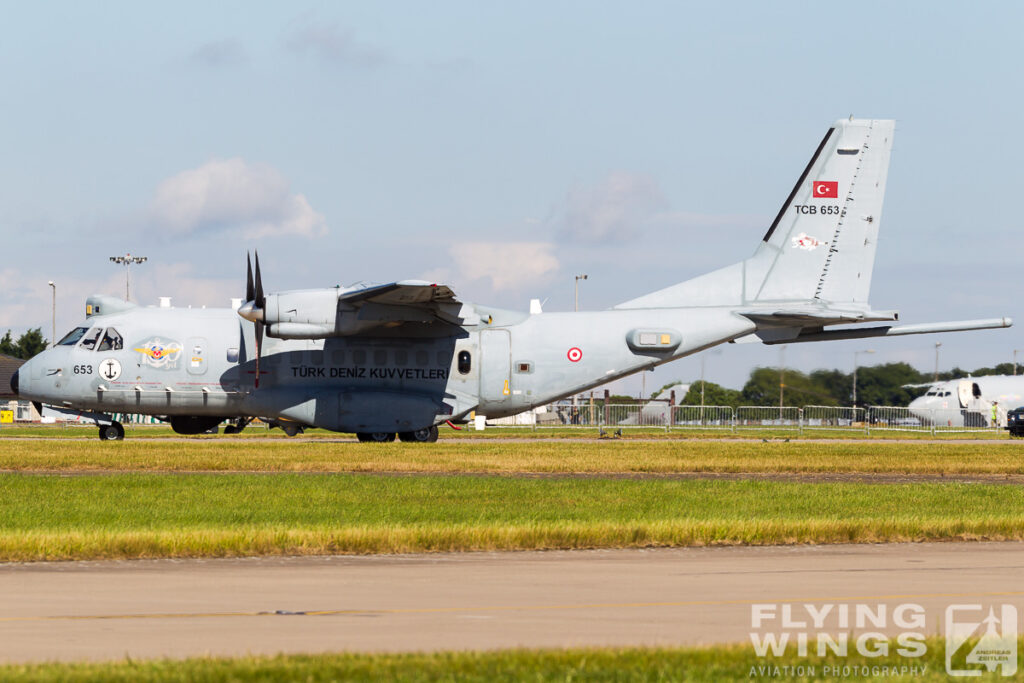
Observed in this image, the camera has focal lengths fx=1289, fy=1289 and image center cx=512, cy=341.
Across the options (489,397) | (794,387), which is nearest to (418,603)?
(489,397)

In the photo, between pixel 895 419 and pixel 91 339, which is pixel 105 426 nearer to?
pixel 91 339

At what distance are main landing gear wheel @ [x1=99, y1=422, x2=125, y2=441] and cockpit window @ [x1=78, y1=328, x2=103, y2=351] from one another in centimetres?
361

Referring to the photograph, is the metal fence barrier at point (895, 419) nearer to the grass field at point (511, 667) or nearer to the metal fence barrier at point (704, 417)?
the metal fence barrier at point (704, 417)

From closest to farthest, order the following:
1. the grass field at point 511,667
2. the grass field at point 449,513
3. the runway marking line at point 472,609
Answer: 1. the grass field at point 511,667
2. the runway marking line at point 472,609
3. the grass field at point 449,513

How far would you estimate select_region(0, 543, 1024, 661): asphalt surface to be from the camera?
9.00 meters

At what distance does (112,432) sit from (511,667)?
37.6 meters

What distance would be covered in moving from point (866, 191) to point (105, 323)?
80.6 ft

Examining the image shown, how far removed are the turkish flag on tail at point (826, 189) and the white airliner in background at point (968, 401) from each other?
52.2 meters

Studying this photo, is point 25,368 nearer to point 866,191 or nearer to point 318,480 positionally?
point 318,480

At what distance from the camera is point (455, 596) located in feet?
36.7

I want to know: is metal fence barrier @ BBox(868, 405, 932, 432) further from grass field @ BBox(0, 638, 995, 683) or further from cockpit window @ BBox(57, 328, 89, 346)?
grass field @ BBox(0, 638, 995, 683)

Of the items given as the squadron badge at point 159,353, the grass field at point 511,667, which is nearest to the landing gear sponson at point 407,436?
the squadron badge at point 159,353

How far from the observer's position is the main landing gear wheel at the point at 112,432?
42656 mm

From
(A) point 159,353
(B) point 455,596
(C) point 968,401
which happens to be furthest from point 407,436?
(C) point 968,401
